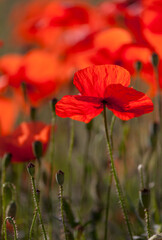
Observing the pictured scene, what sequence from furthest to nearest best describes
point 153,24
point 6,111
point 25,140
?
point 6,111 < point 153,24 < point 25,140

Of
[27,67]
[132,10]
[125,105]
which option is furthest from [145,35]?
[125,105]

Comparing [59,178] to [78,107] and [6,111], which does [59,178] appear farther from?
[6,111]

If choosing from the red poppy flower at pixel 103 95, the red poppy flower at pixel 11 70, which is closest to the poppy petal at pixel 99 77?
the red poppy flower at pixel 103 95

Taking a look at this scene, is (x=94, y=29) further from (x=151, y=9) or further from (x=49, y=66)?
(x=151, y=9)

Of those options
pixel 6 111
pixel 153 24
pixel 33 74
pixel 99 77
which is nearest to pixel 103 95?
pixel 99 77

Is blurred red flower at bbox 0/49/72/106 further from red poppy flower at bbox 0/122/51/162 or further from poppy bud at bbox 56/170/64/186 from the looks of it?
poppy bud at bbox 56/170/64/186

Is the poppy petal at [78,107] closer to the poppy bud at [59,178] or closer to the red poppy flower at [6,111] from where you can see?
the poppy bud at [59,178]

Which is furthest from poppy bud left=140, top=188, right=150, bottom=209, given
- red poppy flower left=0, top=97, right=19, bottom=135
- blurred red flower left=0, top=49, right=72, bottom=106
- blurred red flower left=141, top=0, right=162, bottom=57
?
red poppy flower left=0, top=97, right=19, bottom=135
